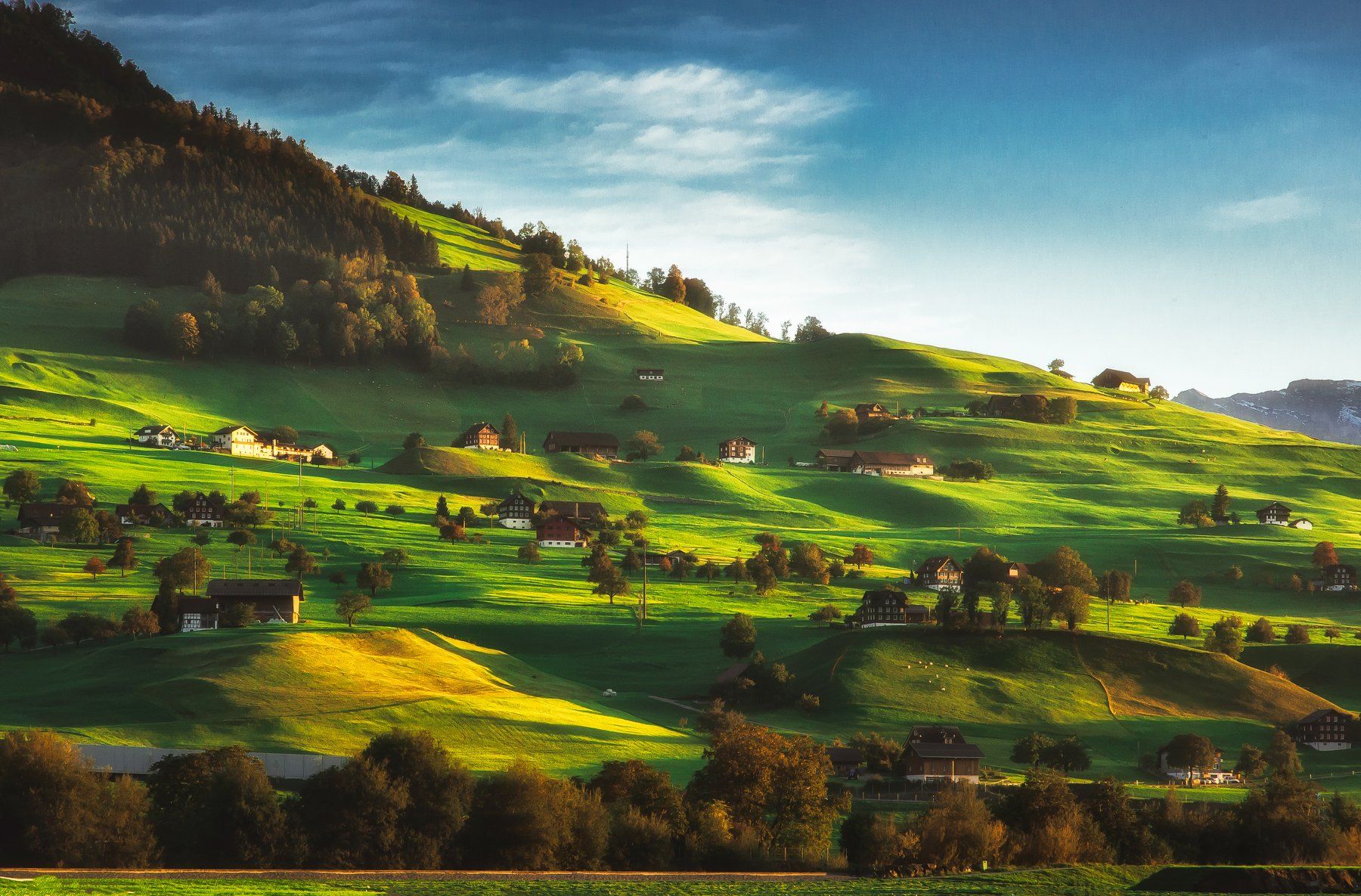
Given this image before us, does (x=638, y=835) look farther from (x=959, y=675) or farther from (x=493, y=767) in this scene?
(x=959, y=675)

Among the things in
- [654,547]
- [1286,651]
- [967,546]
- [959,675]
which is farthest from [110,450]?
[1286,651]

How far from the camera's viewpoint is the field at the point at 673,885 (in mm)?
33312

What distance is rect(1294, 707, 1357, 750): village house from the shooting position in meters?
74.9

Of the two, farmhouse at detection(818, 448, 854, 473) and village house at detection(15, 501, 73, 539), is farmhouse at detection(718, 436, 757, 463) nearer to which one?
farmhouse at detection(818, 448, 854, 473)

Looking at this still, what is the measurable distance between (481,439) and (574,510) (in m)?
46.0

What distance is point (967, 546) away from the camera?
12456 centimetres

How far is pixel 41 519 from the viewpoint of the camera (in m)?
105

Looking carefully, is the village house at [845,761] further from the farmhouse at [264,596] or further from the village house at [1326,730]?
the farmhouse at [264,596]

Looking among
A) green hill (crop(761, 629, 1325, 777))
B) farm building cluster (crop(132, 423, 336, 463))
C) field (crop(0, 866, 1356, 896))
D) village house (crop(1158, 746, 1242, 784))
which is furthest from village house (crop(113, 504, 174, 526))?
field (crop(0, 866, 1356, 896))

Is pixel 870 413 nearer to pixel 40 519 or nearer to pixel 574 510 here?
pixel 574 510

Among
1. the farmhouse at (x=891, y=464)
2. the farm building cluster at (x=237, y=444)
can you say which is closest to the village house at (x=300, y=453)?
the farm building cluster at (x=237, y=444)

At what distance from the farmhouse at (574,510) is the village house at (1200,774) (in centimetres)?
6484

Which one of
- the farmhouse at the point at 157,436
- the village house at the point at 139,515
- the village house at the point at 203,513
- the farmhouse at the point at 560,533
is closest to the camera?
the village house at the point at 139,515

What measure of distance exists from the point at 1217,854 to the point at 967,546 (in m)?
77.2
